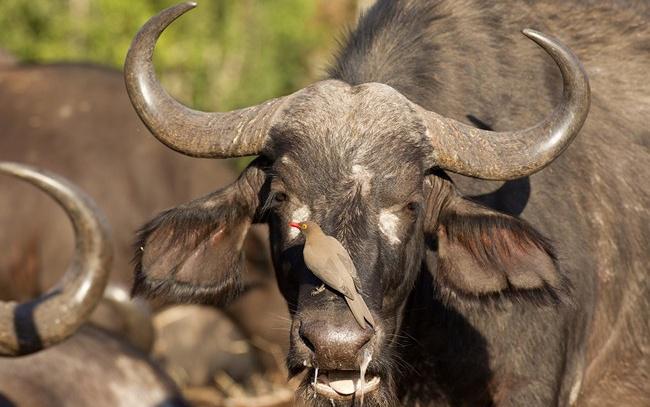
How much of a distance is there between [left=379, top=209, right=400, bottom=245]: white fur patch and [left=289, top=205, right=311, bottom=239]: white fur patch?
0.23 m

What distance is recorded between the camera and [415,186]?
14.5 ft

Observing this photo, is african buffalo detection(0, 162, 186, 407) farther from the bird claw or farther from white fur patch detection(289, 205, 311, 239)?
the bird claw

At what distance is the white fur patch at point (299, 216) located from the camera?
433 cm

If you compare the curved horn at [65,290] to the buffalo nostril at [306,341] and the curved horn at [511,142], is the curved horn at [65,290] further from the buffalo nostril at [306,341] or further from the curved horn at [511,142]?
the buffalo nostril at [306,341]

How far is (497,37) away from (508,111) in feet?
1.19

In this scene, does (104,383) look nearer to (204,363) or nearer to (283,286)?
(283,286)

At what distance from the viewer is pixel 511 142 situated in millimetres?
4480

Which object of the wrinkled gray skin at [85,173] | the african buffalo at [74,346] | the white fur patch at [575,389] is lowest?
the wrinkled gray skin at [85,173]

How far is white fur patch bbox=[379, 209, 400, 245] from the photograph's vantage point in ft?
14.2

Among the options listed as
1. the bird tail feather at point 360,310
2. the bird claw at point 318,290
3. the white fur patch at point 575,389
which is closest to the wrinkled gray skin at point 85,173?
the white fur patch at point 575,389

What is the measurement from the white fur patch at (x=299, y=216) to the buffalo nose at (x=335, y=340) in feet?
1.46

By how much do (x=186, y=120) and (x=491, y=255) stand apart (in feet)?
3.72

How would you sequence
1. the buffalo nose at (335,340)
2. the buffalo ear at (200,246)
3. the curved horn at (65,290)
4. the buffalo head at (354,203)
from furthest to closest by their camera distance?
the curved horn at (65,290) → the buffalo ear at (200,246) → the buffalo head at (354,203) → the buffalo nose at (335,340)

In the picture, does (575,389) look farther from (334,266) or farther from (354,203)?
(334,266)
